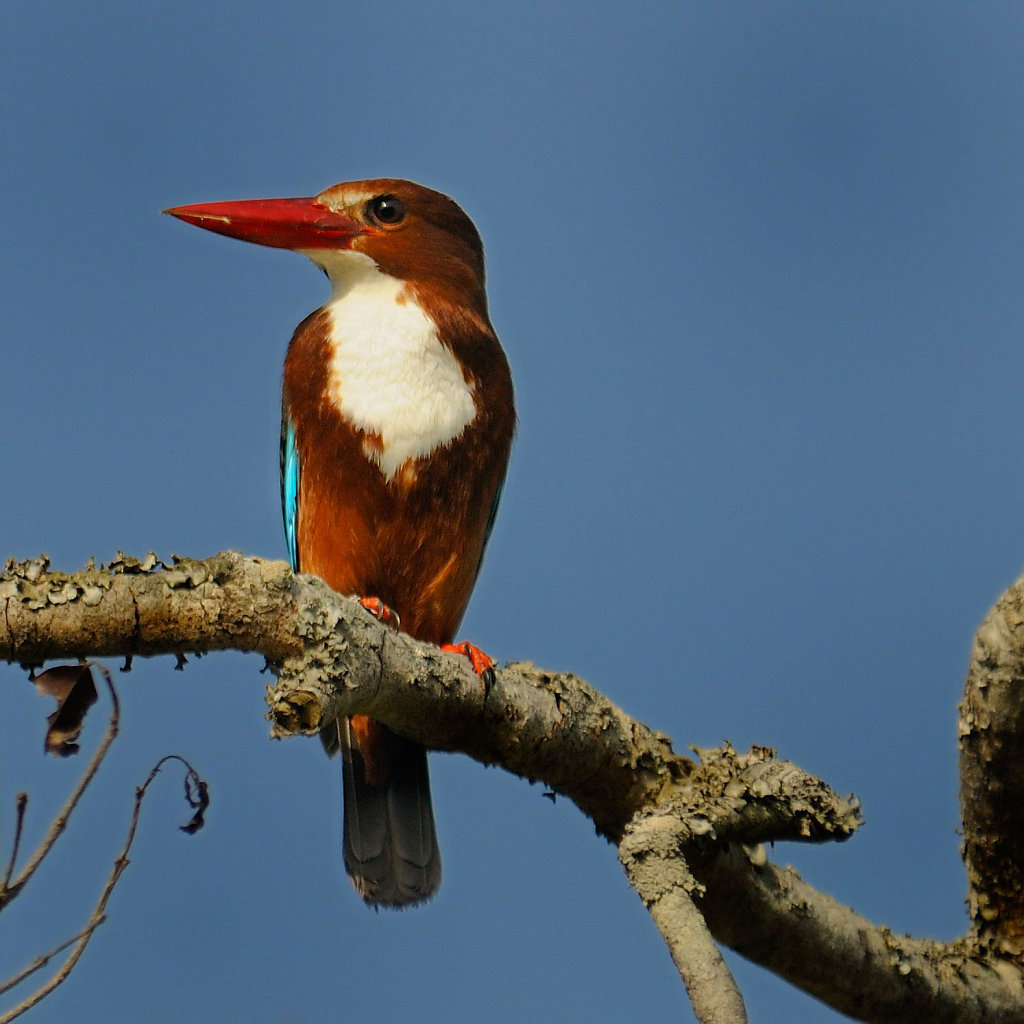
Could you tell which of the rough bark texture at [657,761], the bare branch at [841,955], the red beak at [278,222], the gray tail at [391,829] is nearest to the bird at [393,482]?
the gray tail at [391,829]

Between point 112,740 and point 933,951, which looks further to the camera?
point 933,951

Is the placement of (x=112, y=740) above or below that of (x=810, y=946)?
above

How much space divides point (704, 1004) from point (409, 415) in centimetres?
232

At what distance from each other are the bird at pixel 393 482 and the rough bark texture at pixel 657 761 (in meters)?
1.01

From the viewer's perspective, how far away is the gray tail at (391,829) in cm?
402

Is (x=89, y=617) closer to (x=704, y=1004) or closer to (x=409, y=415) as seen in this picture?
(x=704, y=1004)

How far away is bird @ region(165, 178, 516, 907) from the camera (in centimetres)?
403

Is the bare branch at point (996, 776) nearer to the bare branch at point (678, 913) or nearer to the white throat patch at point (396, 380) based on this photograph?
the bare branch at point (678, 913)

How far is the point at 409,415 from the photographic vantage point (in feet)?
13.2

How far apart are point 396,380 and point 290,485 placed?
22.7 inches

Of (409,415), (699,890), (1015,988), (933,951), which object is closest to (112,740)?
(699,890)

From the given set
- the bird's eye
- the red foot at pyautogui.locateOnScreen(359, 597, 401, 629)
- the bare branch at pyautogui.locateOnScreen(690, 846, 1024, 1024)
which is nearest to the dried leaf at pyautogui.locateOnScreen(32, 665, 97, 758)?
the bare branch at pyautogui.locateOnScreen(690, 846, 1024, 1024)

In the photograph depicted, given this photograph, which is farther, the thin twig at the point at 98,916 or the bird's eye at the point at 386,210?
the bird's eye at the point at 386,210

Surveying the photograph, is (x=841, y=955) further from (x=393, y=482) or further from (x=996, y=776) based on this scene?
(x=393, y=482)
